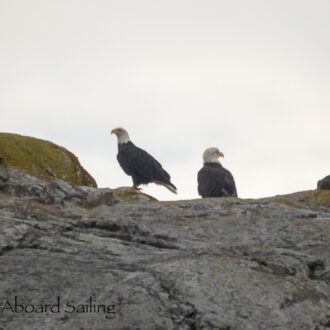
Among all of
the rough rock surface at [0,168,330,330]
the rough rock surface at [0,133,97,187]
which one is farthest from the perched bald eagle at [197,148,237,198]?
the rough rock surface at [0,168,330,330]

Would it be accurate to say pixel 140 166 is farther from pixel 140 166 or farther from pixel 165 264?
pixel 165 264

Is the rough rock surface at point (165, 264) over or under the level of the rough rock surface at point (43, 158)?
under

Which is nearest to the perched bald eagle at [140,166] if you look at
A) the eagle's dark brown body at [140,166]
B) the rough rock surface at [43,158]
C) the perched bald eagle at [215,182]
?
the eagle's dark brown body at [140,166]

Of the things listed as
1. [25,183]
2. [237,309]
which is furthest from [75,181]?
[237,309]

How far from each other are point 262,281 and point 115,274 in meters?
1.36

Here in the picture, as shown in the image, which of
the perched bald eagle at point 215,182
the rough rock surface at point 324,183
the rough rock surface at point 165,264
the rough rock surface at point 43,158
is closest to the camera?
the rough rock surface at point 165,264

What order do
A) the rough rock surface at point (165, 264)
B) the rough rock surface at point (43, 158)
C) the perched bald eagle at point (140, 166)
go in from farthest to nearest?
the perched bald eagle at point (140, 166) → the rough rock surface at point (43, 158) → the rough rock surface at point (165, 264)

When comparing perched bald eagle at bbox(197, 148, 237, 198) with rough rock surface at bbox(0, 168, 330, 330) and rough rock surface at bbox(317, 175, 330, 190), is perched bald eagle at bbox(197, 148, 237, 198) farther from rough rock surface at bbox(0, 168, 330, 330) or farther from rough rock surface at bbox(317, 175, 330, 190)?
rough rock surface at bbox(0, 168, 330, 330)

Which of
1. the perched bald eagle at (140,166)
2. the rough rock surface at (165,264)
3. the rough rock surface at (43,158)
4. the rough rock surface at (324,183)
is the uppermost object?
the perched bald eagle at (140,166)

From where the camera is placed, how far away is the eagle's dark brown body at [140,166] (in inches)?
679

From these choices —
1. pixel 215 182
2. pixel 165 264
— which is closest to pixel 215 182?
pixel 215 182

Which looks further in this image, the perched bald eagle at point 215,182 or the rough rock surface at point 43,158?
the perched bald eagle at point 215,182

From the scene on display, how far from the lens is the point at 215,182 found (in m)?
14.9

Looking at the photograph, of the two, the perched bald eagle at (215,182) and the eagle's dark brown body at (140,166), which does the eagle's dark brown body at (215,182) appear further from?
the eagle's dark brown body at (140,166)
